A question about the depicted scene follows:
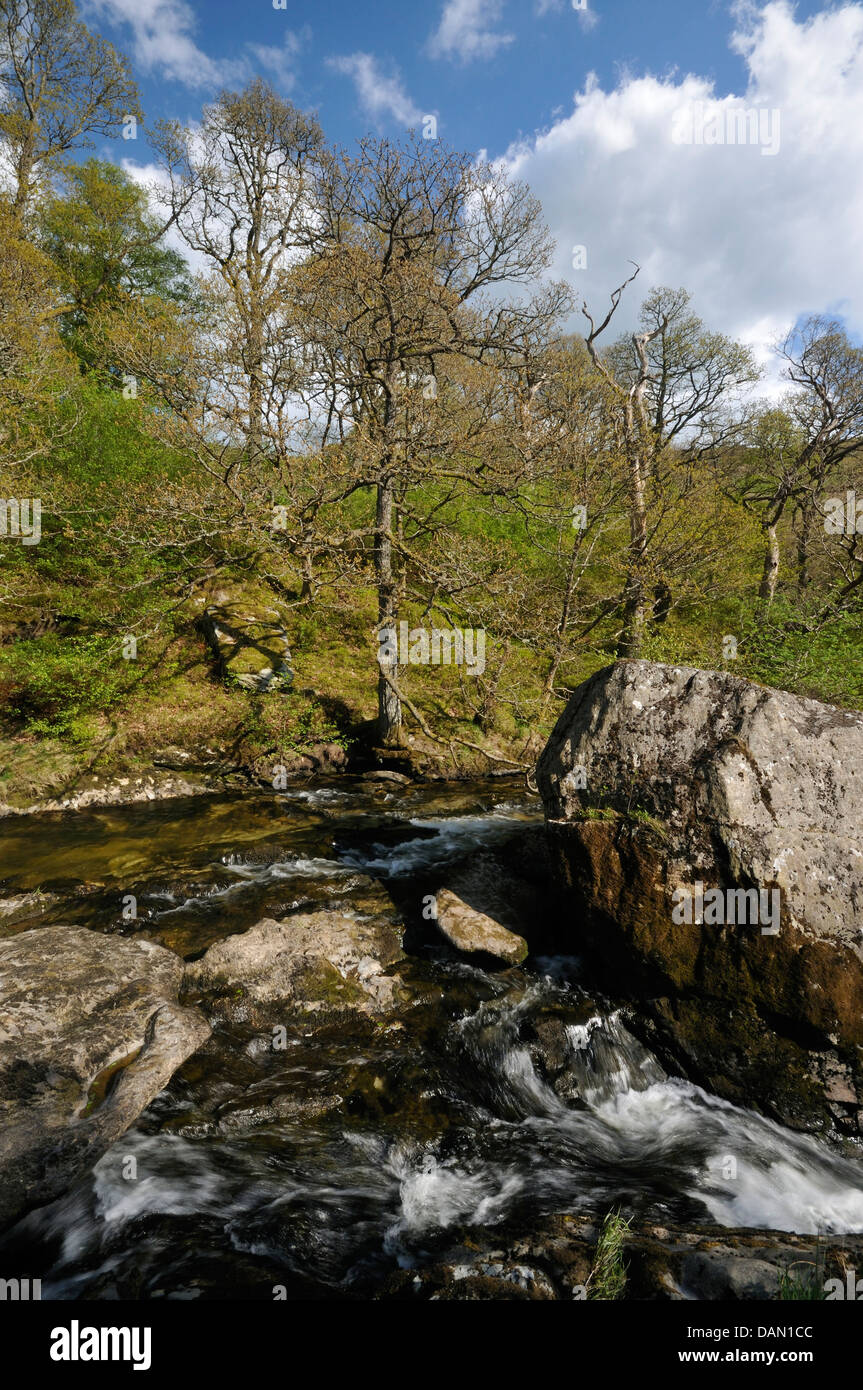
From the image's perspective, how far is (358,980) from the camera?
570cm

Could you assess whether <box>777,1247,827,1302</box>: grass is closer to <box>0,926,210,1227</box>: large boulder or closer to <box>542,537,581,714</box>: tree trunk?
<box>0,926,210,1227</box>: large boulder

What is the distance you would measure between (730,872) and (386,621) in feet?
26.1

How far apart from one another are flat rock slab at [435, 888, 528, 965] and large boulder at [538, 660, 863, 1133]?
0.77m

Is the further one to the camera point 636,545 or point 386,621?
point 636,545

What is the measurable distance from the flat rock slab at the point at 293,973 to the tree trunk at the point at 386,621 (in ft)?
17.3

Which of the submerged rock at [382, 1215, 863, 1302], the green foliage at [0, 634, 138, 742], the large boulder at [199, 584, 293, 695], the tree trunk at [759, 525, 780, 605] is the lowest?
the submerged rock at [382, 1215, 863, 1302]

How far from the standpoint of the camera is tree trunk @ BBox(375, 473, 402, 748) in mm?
10898

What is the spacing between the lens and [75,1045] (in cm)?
441

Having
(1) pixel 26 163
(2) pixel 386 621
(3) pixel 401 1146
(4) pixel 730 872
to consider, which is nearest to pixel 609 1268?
(3) pixel 401 1146

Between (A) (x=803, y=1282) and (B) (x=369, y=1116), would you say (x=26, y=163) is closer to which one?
(B) (x=369, y=1116)

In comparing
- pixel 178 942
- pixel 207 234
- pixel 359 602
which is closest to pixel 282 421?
pixel 359 602

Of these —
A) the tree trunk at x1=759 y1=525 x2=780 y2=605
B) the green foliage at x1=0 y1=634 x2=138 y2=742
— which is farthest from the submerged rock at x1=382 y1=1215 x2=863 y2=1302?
the tree trunk at x1=759 y1=525 x2=780 y2=605

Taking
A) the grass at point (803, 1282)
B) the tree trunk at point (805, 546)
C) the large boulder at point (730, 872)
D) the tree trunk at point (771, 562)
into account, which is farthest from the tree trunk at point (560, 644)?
the tree trunk at point (805, 546)

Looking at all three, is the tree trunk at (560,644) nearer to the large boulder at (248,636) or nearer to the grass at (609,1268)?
the large boulder at (248,636)
